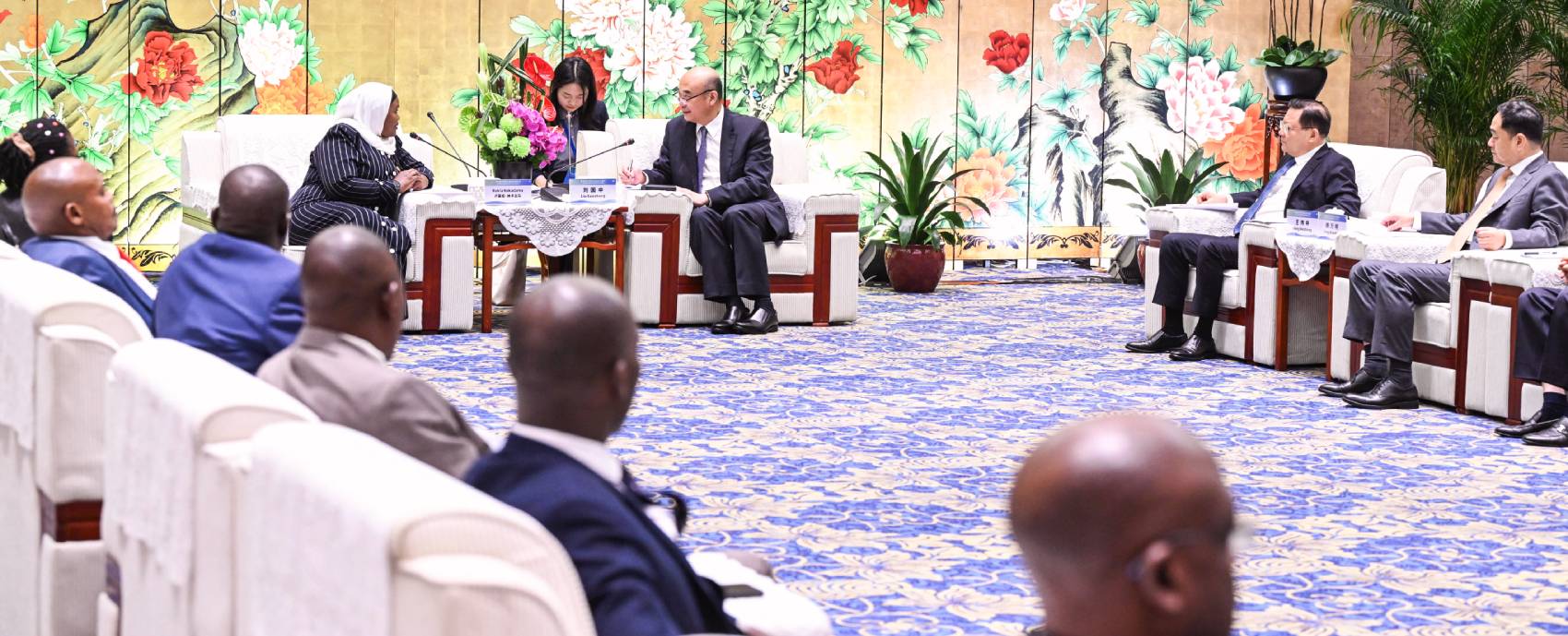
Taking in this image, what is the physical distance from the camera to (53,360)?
276cm

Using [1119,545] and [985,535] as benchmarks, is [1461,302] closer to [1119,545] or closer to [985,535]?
[985,535]

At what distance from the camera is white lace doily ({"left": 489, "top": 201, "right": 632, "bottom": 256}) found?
8125 millimetres

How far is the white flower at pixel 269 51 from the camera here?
396 inches

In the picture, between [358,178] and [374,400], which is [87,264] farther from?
[358,178]

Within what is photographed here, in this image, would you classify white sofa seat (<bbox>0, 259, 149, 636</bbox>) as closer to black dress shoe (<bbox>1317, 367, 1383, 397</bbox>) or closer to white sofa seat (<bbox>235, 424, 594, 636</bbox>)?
white sofa seat (<bbox>235, 424, 594, 636</bbox>)

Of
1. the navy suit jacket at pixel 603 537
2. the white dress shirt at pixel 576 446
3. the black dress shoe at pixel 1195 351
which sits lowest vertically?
the black dress shoe at pixel 1195 351

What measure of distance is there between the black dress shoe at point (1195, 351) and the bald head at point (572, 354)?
6.03 meters

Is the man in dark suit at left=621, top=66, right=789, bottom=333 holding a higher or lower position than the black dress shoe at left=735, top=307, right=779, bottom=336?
higher

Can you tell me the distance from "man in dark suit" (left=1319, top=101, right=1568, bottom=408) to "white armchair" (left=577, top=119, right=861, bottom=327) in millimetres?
2755

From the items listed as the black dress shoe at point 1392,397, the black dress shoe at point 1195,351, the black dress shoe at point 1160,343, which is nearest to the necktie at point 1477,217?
the black dress shoe at point 1392,397

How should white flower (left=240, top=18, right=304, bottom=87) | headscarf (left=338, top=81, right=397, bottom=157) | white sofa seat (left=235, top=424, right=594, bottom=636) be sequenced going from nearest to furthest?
1. white sofa seat (left=235, top=424, right=594, bottom=636)
2. headscarf (left=338, top=81, right=397, bottom=157)
3. white flower (left=240, top=18, right=304, bottom=87)

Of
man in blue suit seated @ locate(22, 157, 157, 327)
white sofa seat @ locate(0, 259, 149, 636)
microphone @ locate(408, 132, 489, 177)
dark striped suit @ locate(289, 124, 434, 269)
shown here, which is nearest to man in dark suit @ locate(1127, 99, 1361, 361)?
microphone @ locate(408, 132, 489, 177)

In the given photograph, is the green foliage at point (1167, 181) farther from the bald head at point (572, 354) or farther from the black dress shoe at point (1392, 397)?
the bald head at point (572, 354)

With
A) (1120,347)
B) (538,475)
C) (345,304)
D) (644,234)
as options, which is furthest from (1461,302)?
(538,475)
